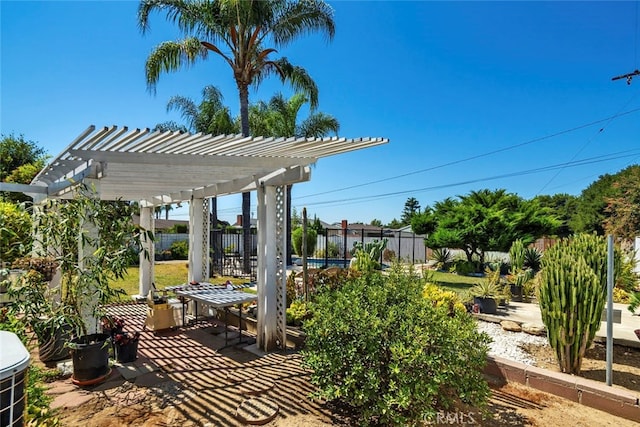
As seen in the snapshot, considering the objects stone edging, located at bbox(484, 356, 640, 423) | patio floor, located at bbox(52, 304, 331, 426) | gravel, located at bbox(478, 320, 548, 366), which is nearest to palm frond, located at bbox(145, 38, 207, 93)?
patio floor, located at bbox(52, 304, 331, 426)

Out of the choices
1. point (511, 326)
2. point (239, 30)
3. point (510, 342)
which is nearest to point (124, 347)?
point (510, 342)

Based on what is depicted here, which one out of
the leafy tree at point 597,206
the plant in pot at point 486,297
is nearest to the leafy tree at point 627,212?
the leafy tree at point 597,206

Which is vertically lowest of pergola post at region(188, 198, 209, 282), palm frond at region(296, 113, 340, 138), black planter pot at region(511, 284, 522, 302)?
black planter pot at region(511, 284, 522, 302)

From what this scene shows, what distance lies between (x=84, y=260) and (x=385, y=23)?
28.5ft

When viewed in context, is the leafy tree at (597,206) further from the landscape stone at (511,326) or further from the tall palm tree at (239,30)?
A: the tall palm tree at (239,30)

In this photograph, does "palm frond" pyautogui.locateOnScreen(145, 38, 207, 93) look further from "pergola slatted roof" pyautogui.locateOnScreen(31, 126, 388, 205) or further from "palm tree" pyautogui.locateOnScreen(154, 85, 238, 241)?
"pergola slatted roof" pyautogui.locateOnScreen(31, 126, 388, 205)

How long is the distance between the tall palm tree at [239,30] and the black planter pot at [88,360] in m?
9.18

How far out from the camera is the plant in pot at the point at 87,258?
149 inches

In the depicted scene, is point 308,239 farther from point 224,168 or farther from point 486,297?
point 224,168

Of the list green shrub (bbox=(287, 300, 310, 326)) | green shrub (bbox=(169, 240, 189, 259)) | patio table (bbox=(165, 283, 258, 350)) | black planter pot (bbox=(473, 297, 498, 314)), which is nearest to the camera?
patio table (bbox=(165, 283, 258, 350))

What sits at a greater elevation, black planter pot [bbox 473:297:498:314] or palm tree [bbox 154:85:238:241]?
palm tree [bbox 154:85:238:241]

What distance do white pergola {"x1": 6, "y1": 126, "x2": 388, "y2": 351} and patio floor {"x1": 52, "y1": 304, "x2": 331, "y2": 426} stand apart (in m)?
0.62

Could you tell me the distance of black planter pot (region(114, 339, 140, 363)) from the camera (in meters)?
4.53

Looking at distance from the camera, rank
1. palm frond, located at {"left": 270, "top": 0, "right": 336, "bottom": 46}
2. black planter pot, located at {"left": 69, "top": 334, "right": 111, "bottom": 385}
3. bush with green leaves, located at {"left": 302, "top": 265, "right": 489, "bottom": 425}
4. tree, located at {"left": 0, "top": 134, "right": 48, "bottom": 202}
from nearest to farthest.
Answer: bush with green leaves, located at {"left": 302, "top": 265, "right": 489, "bottom": 425} < black planter pot, located at {"left": 69, "top": 334, "right": 111, "bottom": 385} < palm frond, located at {"left": 270, "top": 0, "right": 336, "bottom": 46} < tree, located at {"left": 0, "top": 134, "right": 48, "bottom": 202}
